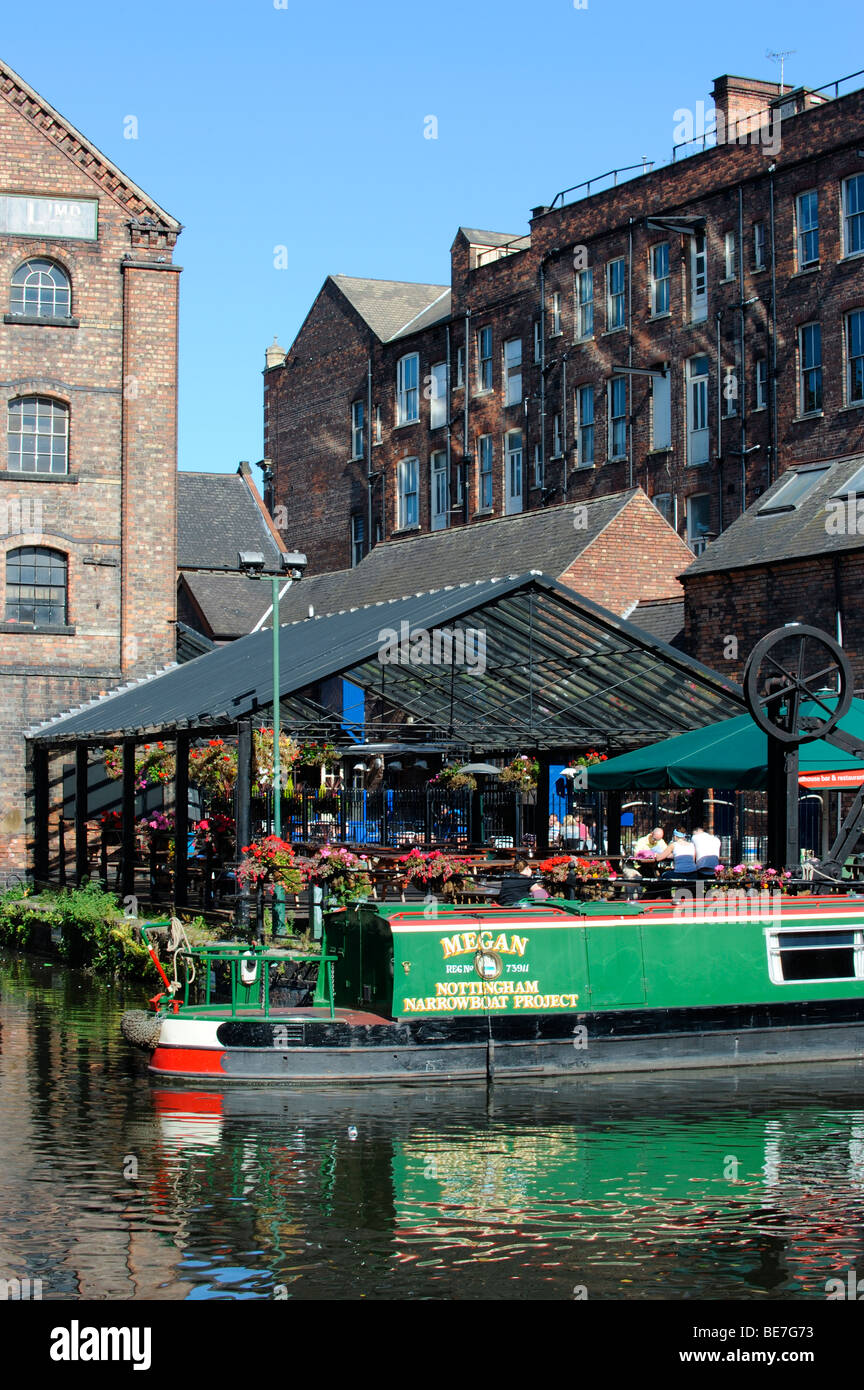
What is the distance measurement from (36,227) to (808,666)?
18.2 metres

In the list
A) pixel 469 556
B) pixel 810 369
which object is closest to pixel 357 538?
pixel 469 556

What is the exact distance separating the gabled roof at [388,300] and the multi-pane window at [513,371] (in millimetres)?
Result: 5957

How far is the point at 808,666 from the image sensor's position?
3491cm

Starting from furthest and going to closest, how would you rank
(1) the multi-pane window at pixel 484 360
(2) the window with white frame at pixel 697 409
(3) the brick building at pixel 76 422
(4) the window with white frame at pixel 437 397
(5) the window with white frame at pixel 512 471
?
(4) the window with white frame at pixel 437 397, (1) the multi-pane window at pixel 484 360, (5) the window with white frame at pixel 512 471, (2) the window with white frame at pixel 697 409, (3) the brick building at pixel 76 422

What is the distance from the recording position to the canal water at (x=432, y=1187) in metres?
9.28

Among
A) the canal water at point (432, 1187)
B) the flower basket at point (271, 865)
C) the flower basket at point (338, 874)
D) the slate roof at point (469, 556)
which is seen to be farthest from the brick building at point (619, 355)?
the canal water at point (432, 1187)

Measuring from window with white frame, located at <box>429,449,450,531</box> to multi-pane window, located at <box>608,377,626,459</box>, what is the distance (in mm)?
8685

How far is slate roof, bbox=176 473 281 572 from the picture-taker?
176 ft

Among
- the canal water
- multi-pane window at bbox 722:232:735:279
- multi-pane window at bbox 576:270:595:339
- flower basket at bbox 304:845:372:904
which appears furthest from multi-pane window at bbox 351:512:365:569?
the canal water

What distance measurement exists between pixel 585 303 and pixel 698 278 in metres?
5.06

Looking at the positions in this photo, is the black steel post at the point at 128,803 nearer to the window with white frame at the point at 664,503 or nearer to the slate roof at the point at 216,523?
the window with white frame at the point at 664,503

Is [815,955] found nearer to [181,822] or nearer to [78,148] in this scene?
[181,822]

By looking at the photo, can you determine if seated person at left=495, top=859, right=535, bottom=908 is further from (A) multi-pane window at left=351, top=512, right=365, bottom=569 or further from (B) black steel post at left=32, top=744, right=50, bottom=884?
(A) multi-pane window at left=351, top=512, right=365, bottom=569
